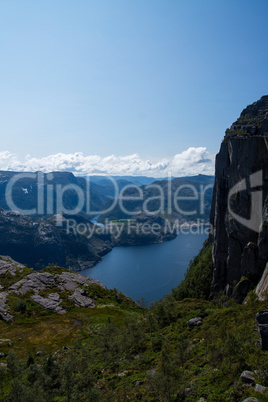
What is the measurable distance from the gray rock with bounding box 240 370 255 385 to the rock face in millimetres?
46431

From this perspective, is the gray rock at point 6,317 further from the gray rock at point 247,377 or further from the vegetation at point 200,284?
the gray rock at point 247,377

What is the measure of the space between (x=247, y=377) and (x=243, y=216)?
56.9 meters

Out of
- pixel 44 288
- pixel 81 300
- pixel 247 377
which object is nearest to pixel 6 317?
pixel 44 288

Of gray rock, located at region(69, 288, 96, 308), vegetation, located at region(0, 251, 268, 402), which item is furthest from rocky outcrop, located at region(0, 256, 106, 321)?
vegetation, located at region(0, 251, 268, 402)

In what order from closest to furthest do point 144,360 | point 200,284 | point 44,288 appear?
point 144,360 < point 200,284 < point 44,288

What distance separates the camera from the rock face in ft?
225

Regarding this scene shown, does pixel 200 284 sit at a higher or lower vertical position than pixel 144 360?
lower

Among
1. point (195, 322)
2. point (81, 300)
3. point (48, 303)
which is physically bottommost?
point (81, 300)

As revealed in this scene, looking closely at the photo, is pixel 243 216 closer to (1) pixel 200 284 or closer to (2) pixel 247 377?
(1) pixel 200 284

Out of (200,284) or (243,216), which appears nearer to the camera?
(243,216)

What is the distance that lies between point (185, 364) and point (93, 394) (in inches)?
487

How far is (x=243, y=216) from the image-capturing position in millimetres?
74500

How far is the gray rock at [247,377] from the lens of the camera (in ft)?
75.9

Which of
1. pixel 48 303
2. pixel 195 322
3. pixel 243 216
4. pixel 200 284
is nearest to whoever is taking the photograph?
pixel 195 322
